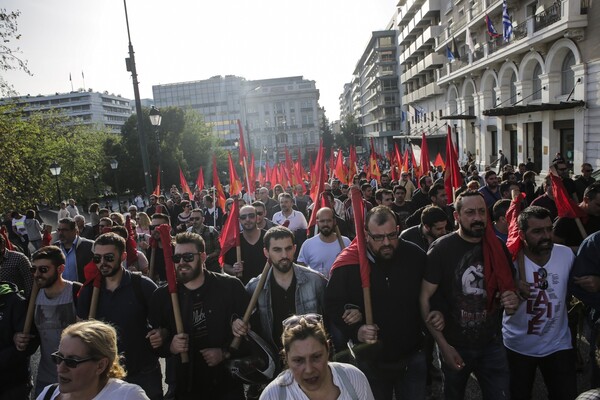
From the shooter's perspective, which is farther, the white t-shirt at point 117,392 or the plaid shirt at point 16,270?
the plaid shirt at point 16,270

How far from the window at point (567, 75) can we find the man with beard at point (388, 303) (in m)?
20.0

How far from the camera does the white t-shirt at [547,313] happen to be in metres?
3.12

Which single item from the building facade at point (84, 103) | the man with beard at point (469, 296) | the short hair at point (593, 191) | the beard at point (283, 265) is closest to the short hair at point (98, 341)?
the beard at point (283, 265)

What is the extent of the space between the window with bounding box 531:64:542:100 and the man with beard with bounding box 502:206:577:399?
21962 mm

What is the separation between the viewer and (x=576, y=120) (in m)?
18.0

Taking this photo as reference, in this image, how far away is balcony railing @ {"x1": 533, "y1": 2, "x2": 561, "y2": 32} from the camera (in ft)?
59.8

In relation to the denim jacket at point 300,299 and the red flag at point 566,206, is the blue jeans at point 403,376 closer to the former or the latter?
the denim jacket at point 300,299

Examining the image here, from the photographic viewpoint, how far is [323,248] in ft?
16.4

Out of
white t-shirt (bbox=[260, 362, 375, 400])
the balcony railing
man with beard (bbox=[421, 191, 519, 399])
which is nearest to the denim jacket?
man with beard (bbox=[421, 191, 519, 399])

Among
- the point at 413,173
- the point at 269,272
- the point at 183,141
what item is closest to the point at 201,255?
the point at 269,272

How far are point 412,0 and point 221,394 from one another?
147 ft

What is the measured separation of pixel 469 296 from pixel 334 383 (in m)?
1.40

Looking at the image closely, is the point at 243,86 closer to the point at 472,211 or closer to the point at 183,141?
the point at 183,141

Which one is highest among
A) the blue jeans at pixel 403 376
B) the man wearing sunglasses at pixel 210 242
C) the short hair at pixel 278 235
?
the short hair at pixel 278 235
